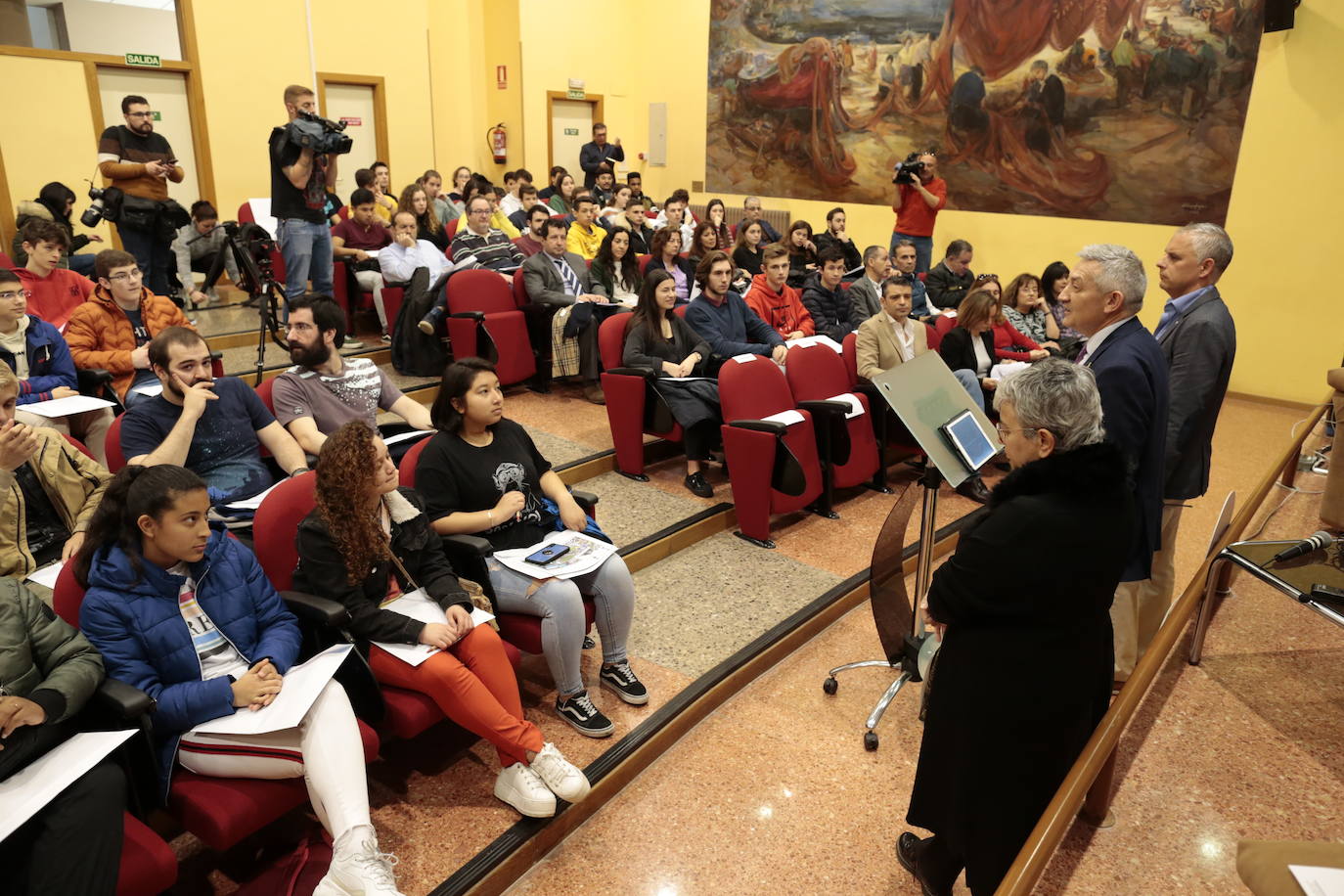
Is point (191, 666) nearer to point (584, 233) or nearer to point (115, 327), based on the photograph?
point (115, 327)

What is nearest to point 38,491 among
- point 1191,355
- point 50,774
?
point 50,774

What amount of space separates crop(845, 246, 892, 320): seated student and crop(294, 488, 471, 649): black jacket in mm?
4089

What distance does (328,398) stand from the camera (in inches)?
138

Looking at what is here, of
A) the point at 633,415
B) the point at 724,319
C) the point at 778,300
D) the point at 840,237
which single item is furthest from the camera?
the point at 840,237

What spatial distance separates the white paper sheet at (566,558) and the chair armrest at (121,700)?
3.51 ft

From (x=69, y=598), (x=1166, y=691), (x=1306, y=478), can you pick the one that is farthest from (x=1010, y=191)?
(x=69, y=598)

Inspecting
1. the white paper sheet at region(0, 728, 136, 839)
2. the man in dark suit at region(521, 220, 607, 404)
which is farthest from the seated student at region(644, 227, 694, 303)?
the white paper sheet at region(0, 728, 136, 839)

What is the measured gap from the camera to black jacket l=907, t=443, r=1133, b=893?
1.72 m

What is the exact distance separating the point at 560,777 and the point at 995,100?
8.17 metres

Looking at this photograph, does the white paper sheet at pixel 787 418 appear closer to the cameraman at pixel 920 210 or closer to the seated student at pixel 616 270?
the seated student at pixel 616 270

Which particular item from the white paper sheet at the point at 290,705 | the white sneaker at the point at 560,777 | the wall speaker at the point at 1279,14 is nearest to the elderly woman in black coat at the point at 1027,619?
the white sneaker at the point at 560,777

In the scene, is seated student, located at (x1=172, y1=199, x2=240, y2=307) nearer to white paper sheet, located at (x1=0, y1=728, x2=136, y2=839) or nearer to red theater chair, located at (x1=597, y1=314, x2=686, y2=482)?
red theater chair, located at (x1=597, y1=314, x2=686, y2=482)

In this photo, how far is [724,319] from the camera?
5195 mm

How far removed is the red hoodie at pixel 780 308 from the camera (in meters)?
5.78
